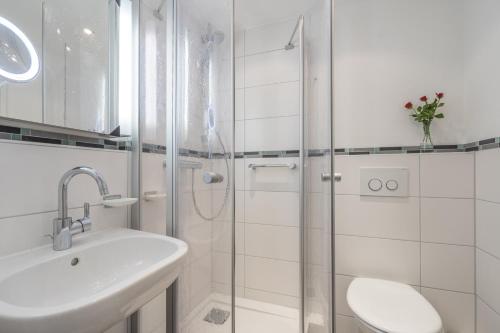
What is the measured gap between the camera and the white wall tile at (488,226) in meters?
1.12

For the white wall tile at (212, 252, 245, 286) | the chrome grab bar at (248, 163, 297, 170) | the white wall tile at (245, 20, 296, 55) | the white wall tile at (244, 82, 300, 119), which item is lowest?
the white wall tile at (212, 252, 245, 286)

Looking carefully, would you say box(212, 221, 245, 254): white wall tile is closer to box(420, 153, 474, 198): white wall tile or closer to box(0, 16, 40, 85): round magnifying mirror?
box(0, 16, 40, 85): round magnifying mirror

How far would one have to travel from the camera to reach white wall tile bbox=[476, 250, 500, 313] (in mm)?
1118

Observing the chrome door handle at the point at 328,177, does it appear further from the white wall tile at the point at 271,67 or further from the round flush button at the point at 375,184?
the white wall tile at the point at 271,67

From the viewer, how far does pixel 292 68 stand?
62.6 inches

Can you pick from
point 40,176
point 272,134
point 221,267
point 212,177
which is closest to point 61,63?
point 40,176

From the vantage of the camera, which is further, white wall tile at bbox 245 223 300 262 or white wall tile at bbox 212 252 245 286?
white wall tile at bbox 245 223 300 262

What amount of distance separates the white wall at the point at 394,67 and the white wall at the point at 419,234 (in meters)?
0.18

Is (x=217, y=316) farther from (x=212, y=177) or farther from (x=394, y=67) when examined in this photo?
(x=394, y=67)

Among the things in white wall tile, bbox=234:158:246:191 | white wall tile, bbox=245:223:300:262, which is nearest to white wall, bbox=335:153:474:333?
white wall tile, bbox=245:223:300:262

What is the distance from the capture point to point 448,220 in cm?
135

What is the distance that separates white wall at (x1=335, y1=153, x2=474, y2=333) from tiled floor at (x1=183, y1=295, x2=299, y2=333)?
0.35 meters

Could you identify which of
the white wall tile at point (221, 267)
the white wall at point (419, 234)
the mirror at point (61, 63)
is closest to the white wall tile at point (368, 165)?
the white wall at point (419, 234)

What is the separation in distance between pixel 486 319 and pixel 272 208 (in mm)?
1299
